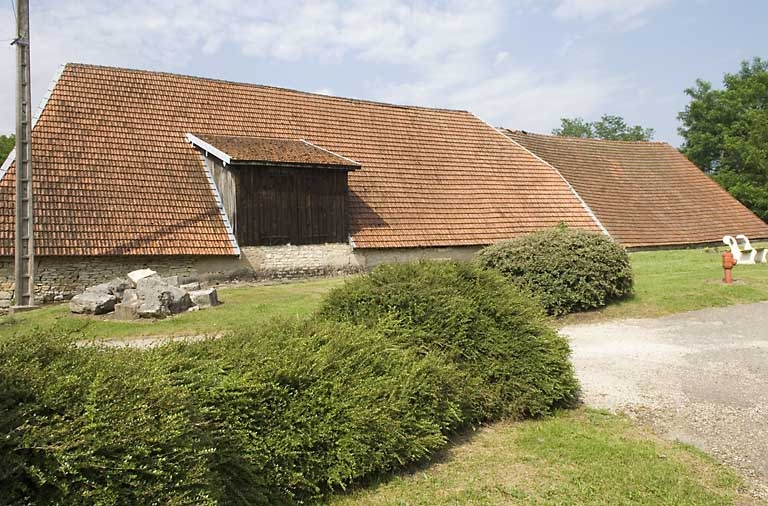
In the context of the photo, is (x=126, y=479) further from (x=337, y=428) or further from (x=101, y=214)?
(x=101, y=214)

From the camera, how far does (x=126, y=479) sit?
315 cm

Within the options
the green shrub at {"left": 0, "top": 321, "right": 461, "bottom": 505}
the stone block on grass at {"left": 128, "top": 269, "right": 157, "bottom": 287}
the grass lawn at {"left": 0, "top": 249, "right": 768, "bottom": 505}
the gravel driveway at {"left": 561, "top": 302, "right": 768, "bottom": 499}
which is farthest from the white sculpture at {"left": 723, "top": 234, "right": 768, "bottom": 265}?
the stone block on grass at {"left": 128, "top": 269, "right": 157, "bottom": 287}

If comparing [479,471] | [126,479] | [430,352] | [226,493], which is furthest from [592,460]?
[126,479]

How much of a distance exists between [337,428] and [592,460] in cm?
213

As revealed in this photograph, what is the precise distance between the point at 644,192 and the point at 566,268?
18.0 metres

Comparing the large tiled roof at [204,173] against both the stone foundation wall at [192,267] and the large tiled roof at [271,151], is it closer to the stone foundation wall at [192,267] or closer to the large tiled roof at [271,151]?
the stone foundation wall at [192,267]

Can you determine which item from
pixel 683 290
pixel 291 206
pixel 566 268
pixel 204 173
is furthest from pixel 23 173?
pixel 683 290

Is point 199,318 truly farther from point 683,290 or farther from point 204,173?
point 683,290

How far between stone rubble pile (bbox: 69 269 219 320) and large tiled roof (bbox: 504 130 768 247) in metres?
16.8

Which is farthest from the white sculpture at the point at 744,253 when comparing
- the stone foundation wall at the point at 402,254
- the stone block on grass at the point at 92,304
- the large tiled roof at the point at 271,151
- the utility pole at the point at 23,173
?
the utility pole at the point at 23,173

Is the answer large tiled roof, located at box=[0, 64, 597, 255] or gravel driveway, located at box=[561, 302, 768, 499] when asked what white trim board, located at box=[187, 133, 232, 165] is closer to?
large tiled roof, located at box=[0, 64, 597, 255]

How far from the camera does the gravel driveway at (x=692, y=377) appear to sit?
18.5 ft

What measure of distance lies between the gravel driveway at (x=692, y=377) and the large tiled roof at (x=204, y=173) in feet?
31.7

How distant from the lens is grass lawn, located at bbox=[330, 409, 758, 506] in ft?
14.5
